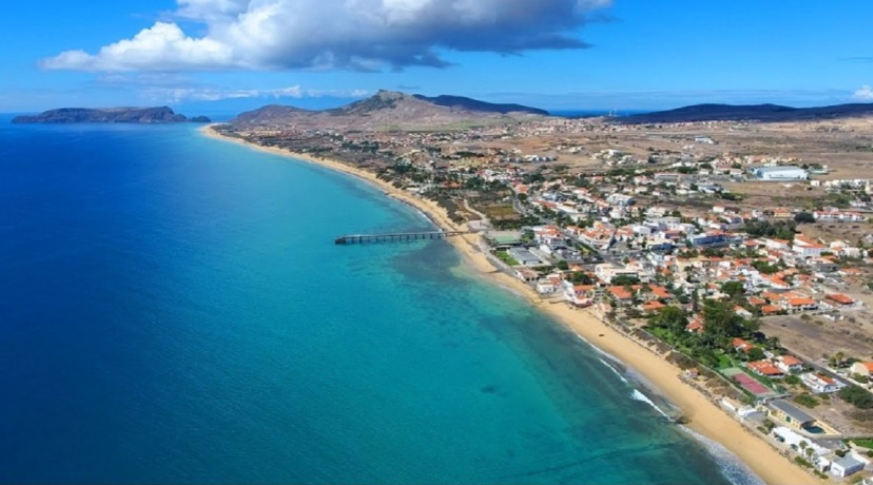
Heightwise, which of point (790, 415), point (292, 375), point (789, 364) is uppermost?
point (789, 364)

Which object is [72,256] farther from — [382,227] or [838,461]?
[838,461]

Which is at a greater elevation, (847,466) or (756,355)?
(756,355)

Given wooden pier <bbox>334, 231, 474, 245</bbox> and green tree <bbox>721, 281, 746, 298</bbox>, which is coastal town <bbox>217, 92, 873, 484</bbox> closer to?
green tree <bbox>721, 281, 746, 298</bbox>

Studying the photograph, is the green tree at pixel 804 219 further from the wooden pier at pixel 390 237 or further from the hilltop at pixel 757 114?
the hilltop at pixel 757 114

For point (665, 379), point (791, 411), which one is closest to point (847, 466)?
point (791, 411)

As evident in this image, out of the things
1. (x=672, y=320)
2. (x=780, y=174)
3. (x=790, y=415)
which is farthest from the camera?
(x=780, y=174)

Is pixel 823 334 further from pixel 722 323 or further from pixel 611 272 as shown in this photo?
pixel 611 272

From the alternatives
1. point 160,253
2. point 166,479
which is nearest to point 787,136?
point 160,253
